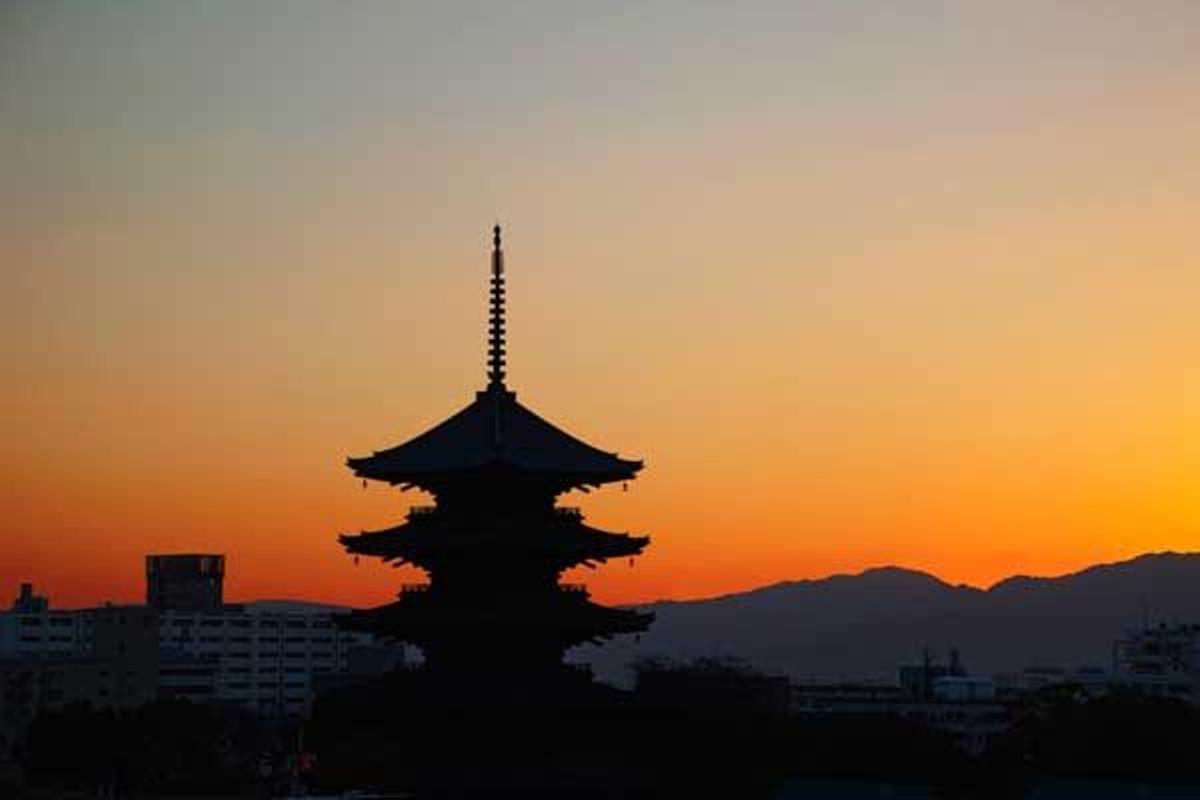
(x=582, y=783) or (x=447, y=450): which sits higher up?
(x=447, y=450)

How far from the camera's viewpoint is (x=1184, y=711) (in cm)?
12294

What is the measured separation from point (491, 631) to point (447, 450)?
5.69m

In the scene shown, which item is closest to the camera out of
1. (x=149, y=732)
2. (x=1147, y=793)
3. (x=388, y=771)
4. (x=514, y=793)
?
(x=514, y=793)

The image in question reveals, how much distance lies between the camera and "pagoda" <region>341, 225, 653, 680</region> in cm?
6856

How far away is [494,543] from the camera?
6831cm

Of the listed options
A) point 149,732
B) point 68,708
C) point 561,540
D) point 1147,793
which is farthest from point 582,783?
point 68,708

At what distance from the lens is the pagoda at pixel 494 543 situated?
68.6 metres

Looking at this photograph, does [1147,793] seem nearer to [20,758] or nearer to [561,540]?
[561,540]

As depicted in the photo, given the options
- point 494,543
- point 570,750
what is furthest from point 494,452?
point 570,750

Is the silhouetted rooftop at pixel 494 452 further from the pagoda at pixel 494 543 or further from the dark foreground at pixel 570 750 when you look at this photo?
the dark foreground at pixel 570 750

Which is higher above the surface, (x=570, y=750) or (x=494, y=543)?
(x=494, y=543)

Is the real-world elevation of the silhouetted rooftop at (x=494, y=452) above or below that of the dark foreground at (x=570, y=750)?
above

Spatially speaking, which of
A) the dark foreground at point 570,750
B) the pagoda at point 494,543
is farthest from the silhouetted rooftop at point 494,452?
the dark foreground at point 570,750

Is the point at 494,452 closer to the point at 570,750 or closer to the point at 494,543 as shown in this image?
the point at 494,543
